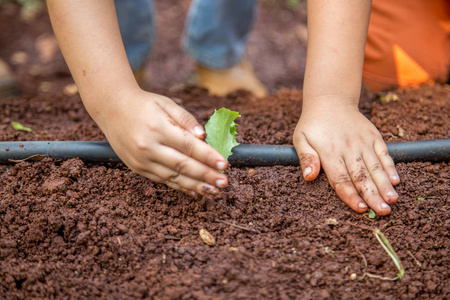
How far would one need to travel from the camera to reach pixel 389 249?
47.9 inches

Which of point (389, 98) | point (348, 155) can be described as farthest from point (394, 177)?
point (389, 98)

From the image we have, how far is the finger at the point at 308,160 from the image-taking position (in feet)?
4.39

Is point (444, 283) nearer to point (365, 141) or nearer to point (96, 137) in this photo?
point (365, 141)

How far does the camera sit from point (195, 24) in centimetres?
261

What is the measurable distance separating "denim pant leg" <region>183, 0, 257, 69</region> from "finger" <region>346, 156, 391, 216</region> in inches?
62.5

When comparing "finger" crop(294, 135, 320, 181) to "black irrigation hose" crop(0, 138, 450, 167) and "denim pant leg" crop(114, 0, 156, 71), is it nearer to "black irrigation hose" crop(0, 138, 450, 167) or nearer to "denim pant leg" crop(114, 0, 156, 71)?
"black irrigation hose" crop(0, 138, 450, 167)

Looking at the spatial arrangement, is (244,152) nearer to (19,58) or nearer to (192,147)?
(192,147)

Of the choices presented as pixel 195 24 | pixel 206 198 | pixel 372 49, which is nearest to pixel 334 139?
pixel 206 198

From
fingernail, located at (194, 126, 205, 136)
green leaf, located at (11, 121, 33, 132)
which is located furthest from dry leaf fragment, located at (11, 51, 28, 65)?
fingernail, located at (194, 126, 205, 136)

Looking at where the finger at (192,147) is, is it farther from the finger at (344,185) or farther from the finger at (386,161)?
the finger at (386,161)

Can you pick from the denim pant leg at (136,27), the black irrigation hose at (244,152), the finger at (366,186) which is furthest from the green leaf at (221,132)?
the denim pant leg at (136,27)

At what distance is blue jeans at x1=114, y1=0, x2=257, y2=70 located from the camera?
247cm

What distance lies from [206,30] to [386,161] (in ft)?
5.44

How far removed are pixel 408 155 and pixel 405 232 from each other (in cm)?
33
